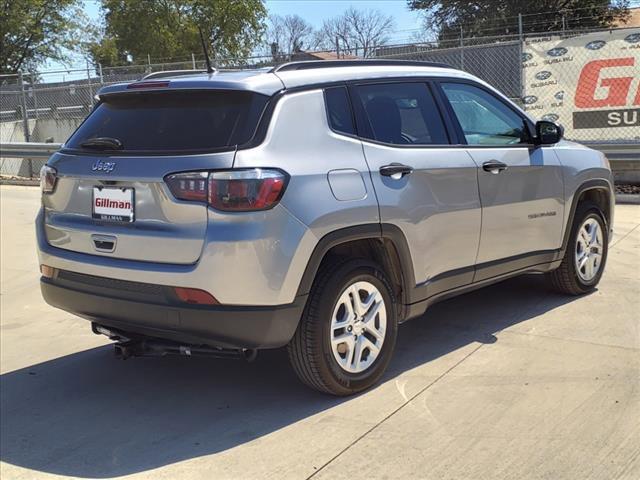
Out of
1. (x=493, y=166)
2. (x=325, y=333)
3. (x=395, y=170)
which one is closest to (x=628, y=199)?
(x=493, y=166)

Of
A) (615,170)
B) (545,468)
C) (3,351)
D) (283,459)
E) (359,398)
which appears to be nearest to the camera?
(545,468)

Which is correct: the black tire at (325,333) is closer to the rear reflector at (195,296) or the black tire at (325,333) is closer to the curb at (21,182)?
the rear reflector at (195,296)

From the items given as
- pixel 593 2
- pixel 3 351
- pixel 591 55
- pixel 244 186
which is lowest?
pixel 3 351

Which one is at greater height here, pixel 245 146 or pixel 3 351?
pixel 245 146

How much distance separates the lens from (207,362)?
4.76 m

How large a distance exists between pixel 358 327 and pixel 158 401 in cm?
131

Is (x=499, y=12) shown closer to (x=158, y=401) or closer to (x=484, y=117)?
(x=484, y=117)

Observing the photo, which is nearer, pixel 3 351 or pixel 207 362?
pixel 207 362

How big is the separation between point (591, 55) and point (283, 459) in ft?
32.8

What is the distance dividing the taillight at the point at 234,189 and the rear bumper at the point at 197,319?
1.66ft

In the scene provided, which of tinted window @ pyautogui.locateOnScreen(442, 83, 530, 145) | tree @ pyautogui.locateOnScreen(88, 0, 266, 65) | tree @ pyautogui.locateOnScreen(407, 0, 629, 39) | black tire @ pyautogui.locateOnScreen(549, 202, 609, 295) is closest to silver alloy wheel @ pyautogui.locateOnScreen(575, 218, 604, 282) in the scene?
black tire @ pyautogui.locateOnScreen(549, 202, 609, 295)

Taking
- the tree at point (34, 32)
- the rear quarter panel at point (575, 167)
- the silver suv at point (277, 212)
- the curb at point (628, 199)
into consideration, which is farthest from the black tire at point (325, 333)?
the tree at point (34, 32)

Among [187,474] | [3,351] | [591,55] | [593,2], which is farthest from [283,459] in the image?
[593,2]

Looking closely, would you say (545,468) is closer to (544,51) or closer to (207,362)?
(207,362)
